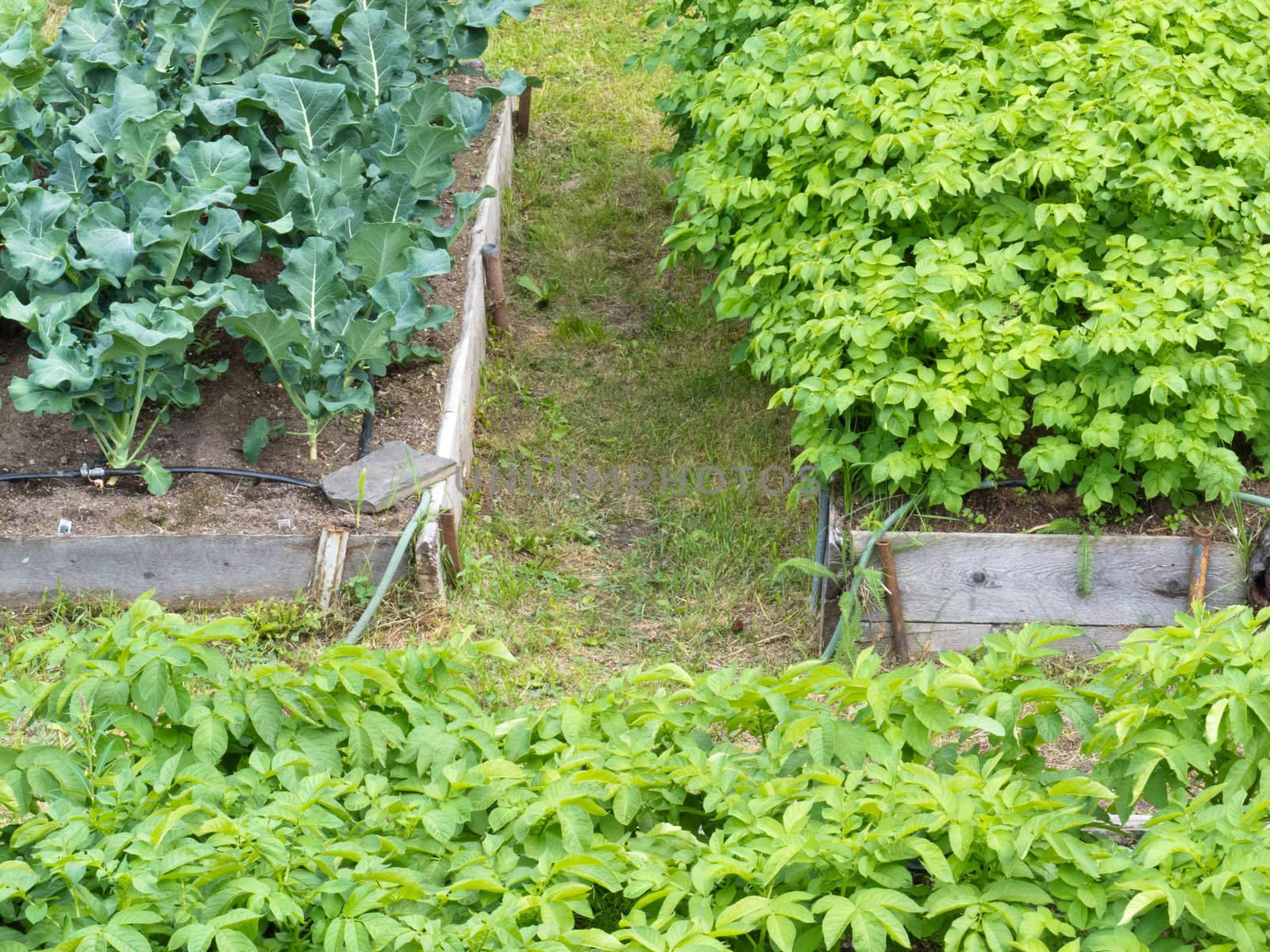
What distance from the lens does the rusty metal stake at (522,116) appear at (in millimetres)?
7855

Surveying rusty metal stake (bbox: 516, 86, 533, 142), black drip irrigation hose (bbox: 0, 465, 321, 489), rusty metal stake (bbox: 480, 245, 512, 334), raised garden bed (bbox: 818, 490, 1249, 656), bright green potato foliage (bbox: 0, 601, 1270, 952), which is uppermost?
rusty metal stake (bbox: 516, 86, 533, 142)

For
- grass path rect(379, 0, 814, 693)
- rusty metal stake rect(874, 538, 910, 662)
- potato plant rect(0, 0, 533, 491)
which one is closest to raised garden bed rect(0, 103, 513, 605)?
potato plant rect(0, 0, 533, 491)

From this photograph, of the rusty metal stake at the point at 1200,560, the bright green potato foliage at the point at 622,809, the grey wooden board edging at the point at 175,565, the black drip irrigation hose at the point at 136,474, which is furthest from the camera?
the black drip irrigation hose at the point at 136,474

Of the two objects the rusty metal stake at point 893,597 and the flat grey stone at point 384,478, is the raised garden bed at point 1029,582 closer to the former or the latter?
the rusty metal stake at point 893,597

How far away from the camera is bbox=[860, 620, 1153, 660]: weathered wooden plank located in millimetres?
4105

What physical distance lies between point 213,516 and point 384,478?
0.58 meters

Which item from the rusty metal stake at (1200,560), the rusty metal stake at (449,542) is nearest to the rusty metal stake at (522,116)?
the rusty metal stake at (449,542)

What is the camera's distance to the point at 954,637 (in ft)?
13.6

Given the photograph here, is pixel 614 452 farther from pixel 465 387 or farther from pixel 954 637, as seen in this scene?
pixel 954 637

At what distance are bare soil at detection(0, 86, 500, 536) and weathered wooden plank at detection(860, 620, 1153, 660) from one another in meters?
1.59

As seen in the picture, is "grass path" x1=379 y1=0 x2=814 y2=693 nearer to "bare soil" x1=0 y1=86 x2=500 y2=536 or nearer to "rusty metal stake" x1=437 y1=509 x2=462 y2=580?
"rusty metal stake" x1=437 y1=509 x2=462 y2=580

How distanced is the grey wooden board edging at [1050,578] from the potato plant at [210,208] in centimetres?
199

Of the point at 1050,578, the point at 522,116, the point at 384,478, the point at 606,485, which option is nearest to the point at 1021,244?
the point at 1050,578

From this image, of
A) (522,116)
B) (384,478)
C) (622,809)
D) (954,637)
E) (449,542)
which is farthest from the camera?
(522,116)
